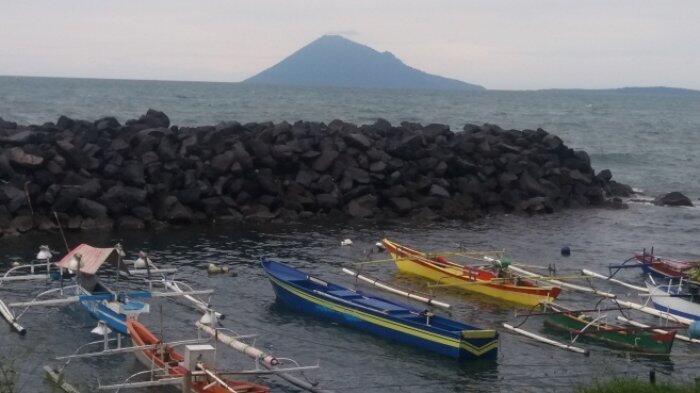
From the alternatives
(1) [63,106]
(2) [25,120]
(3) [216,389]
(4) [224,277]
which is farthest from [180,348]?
(1) [63,106]

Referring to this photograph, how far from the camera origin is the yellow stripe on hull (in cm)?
2506

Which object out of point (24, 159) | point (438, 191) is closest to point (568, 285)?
point (438, 191)

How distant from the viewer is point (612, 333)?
2175 centimetres

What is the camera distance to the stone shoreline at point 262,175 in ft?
110

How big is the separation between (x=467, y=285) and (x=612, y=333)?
17.8 ft

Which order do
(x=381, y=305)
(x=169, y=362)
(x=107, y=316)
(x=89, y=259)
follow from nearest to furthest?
(x=169, y=362), (x=107, y=316), (x=89, y=259), (x=381, y=305)

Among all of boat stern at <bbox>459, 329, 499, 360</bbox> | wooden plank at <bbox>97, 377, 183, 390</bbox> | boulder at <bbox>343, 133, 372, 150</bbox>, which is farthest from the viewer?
boulder at <bbox>343, 133, 372, 150</bbox>

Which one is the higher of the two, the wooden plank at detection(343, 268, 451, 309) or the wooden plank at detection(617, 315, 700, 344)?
the wooden plank at detection(617, 315, 700, 344)

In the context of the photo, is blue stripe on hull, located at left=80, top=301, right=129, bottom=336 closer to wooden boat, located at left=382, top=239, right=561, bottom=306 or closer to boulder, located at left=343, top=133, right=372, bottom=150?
wooden boat, located at left=382, top=239, right=561, bottom=306

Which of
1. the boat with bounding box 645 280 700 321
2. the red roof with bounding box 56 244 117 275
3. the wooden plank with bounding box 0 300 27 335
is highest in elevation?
the red roof with bounding box 56 244 117 275

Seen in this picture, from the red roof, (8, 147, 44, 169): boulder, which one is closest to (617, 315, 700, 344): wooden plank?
the red roof

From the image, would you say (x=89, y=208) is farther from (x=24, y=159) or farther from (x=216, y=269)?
(x=216, y=269)

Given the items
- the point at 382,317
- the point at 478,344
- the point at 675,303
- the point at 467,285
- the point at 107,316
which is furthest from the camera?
the point at 467,285

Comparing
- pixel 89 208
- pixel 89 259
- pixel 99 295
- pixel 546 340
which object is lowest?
pixel 546 340
